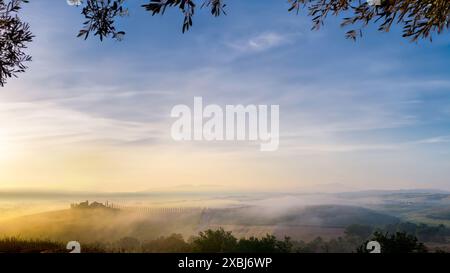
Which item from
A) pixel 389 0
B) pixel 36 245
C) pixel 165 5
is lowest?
pixel 36 245

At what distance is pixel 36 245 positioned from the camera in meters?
9.73
